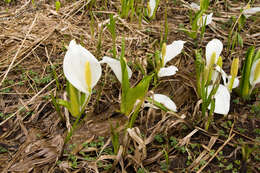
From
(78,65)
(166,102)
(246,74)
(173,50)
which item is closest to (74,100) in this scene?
(78,65)

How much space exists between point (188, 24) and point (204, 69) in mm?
736

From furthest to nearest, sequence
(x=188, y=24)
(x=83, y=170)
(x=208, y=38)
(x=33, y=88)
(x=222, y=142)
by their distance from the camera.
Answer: (x=188, y=24) < (x=208, y=38) < (x=33, y=88) < (x=222, y=142) < (x=83, y=170)

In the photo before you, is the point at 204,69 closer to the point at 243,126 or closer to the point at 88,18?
the point at 243,126

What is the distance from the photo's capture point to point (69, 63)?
95 cm

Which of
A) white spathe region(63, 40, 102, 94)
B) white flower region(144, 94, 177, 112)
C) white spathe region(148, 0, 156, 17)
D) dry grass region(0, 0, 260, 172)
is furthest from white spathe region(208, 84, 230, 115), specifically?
white spathe region(148, 0, 156, 17)

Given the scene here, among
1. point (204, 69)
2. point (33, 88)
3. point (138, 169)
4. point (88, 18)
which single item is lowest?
point (138, 169)

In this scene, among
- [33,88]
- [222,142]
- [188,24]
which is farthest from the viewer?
[188,24]

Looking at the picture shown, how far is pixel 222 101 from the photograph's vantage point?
3.56 ft

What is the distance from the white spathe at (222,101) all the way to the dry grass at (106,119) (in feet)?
0.22

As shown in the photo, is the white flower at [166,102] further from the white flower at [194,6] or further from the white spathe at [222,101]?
the white flower at [194,6]

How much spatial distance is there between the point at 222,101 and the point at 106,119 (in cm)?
49

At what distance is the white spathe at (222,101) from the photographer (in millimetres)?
1060

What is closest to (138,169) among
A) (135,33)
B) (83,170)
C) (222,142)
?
(83,170)

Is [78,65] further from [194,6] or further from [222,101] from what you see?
[194,6]
